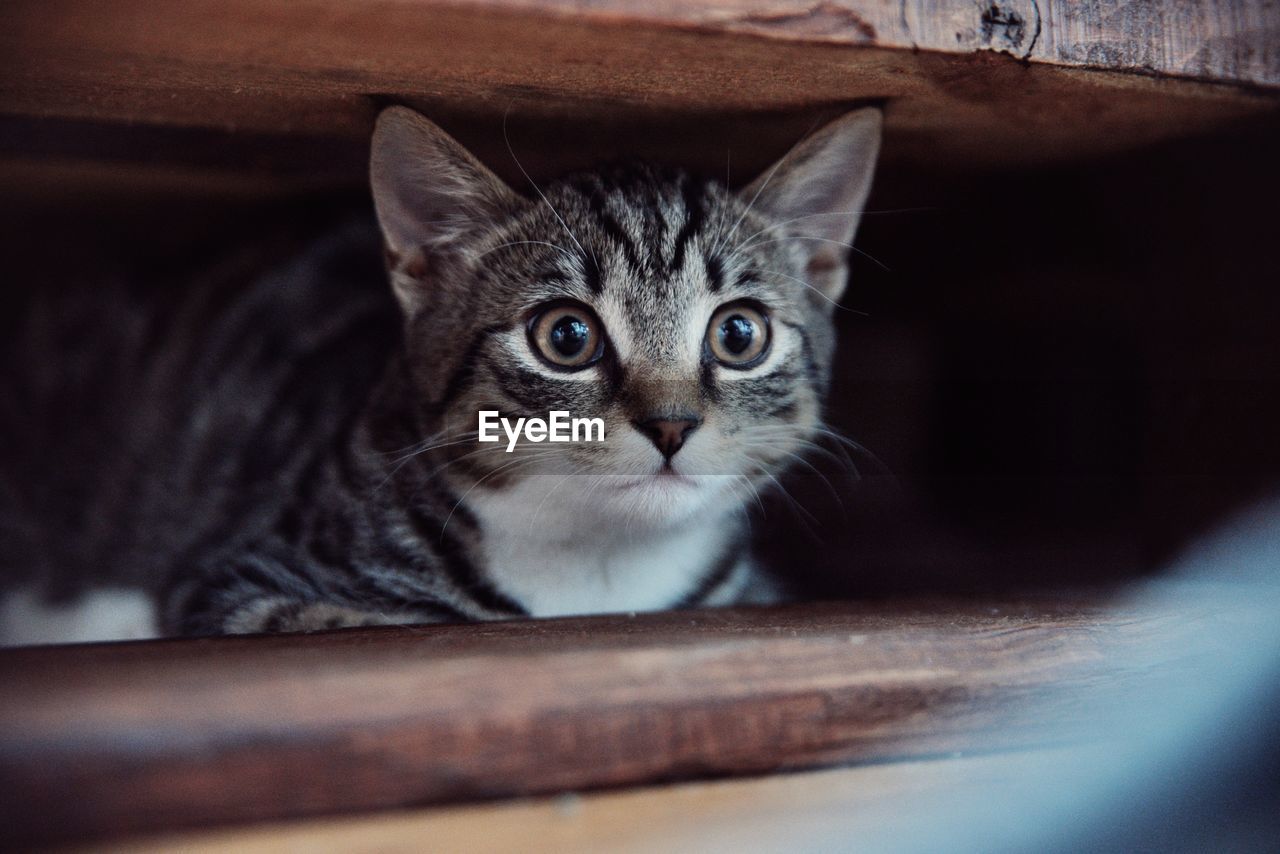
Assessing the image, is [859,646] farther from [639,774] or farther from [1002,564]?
[1002,564]

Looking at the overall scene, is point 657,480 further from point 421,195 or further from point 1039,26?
point 1039,26

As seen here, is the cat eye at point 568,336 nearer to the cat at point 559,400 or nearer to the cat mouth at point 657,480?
the cat at point 559,400

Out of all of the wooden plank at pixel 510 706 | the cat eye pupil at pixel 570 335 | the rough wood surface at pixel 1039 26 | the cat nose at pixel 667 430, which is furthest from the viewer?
the cat eye pupil at pixel 570 335

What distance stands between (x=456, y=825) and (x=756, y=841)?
0.26 m

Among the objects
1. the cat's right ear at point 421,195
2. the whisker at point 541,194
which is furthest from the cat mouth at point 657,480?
the cat's right ear at point 421,195

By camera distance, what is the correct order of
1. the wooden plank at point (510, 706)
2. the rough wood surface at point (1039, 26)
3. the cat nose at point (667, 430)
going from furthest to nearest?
1. the cat nose at point (667, 430)
2. the rough wood surface at point (1039, 26)
3. the wooden plank at point (510, 706)

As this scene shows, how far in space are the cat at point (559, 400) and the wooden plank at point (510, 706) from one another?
0.21m

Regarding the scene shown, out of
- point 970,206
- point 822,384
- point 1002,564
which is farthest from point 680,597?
point 970,206

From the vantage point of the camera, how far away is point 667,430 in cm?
104

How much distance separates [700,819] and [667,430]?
406 mm

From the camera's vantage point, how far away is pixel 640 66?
960 millimetres

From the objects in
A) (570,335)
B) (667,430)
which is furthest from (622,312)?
(667,430)

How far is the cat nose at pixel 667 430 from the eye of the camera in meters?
1.04

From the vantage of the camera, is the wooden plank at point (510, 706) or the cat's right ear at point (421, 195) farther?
the cat's right ear at point (421, 195)
